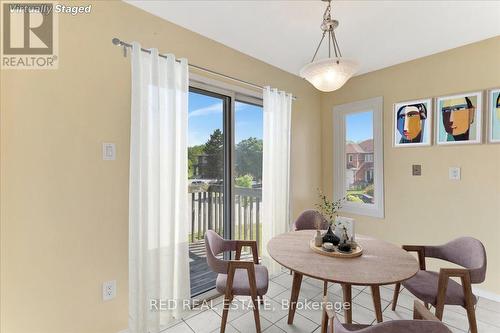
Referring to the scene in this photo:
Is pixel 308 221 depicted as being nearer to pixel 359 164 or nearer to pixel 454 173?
pixel 359 164

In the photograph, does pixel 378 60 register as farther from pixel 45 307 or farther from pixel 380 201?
pixel 45 307

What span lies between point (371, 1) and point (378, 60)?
120 cm

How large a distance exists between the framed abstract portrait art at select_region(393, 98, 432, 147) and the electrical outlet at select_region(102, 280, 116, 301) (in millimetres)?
3330

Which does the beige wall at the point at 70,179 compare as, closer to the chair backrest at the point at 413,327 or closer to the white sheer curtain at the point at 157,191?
the white sheer curtain at the point at 157,191

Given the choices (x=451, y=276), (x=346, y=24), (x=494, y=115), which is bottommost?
(x=451, y=276)

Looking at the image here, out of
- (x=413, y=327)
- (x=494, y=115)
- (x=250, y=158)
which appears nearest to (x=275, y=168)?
(x=250, y=158)

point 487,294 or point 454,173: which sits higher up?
point 454,173

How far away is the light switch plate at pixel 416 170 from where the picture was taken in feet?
9.26

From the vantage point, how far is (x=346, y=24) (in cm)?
213

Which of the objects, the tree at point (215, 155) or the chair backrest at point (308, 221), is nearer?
the tree at point (215, 155)

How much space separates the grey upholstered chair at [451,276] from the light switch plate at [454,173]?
0.93m

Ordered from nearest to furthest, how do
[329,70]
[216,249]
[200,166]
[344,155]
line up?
[329,70]
[216,249]
[200,166]
[344,155]

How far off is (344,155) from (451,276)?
83.5 inches

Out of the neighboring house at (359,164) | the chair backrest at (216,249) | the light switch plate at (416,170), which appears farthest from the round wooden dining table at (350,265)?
the neighboring house at (359,164)
